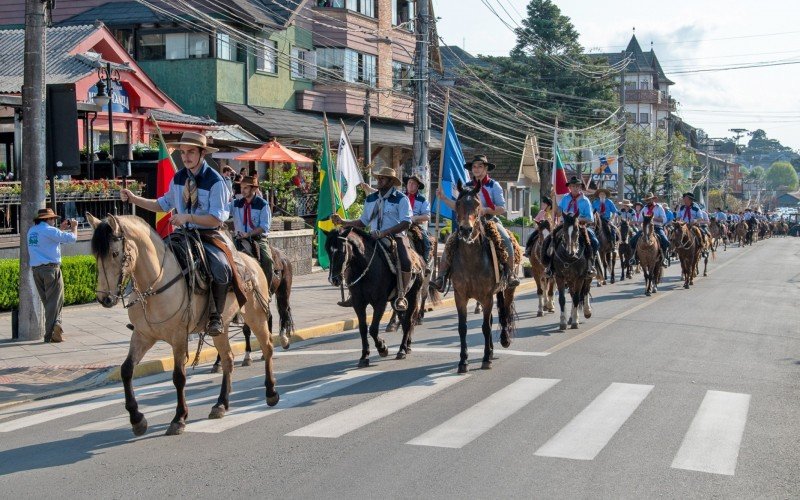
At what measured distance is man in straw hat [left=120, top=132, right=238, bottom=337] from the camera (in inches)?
377

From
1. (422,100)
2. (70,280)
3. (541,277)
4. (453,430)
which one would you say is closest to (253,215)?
(453,430)

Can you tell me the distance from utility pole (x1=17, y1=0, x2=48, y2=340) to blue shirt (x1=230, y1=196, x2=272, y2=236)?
322 centimetres

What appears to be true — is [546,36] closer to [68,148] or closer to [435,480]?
[68,148]

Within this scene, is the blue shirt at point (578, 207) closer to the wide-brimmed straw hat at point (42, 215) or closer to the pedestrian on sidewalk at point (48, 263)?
the pedestrian on sidewalk at point (48, 263)

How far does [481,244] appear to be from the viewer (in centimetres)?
→ 1290

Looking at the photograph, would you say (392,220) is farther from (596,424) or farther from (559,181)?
(559,181)

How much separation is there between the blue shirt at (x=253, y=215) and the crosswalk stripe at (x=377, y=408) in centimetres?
328

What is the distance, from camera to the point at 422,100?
24906 mm

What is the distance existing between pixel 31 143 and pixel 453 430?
8607mm

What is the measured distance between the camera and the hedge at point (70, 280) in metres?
17.3

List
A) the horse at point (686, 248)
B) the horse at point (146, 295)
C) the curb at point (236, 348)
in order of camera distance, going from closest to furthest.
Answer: the horse at point (146, 295), the curb at point (236, 348), the horse at point (686, 248)

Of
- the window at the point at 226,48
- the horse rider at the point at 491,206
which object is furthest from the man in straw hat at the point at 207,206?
the window at the point at 226,48

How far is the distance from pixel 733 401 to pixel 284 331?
669 cm

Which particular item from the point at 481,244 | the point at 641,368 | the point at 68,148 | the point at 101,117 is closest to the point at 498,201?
the point at 481,244
